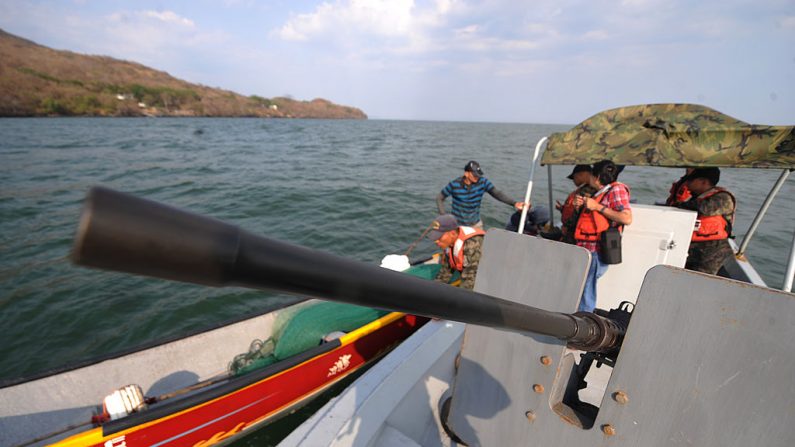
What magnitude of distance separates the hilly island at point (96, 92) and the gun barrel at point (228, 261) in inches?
2771

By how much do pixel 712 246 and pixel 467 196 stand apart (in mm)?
3694

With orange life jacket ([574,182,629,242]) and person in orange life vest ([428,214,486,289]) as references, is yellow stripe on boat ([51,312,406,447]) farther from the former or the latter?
orange life jacket ([574,182,629,242])

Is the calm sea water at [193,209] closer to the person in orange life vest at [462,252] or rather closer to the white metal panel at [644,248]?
the person in orange life vest at [462,252]

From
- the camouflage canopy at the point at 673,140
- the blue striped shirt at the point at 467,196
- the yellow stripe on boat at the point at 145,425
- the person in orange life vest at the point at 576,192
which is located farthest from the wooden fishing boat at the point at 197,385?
the camouflage canopy at the point at 673,140

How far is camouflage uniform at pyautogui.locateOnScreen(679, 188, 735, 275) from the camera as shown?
4094 mm

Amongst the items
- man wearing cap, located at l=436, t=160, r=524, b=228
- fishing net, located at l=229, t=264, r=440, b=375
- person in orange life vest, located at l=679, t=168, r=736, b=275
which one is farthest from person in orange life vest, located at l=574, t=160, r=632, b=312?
man wearing cap, located at l=436, t=160, r=524, b=228

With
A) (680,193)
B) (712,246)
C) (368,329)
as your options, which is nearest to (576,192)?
(712,246)

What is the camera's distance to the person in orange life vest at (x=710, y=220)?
411 centimetres

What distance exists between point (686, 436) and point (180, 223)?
7.08ft

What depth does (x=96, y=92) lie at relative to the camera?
213ft

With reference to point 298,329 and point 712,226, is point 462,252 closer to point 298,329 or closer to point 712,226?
point 298,329

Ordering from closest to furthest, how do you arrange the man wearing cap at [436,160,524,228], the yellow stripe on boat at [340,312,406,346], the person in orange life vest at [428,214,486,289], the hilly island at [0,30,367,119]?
the person in orange life vest at [428,214,486,289] < the yellow stripe on boat at [340,312,406,346] < the man wearing cap at [436,160,524,228] < the hilly island at [0,30,367,119]

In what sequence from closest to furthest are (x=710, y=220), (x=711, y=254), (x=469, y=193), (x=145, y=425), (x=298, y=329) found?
(x=145, y=425) < (x=710, y=220) < (x=711, y=254) < (x=298, y=329) < (x=469, y=193)

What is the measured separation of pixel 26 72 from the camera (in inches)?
2454
